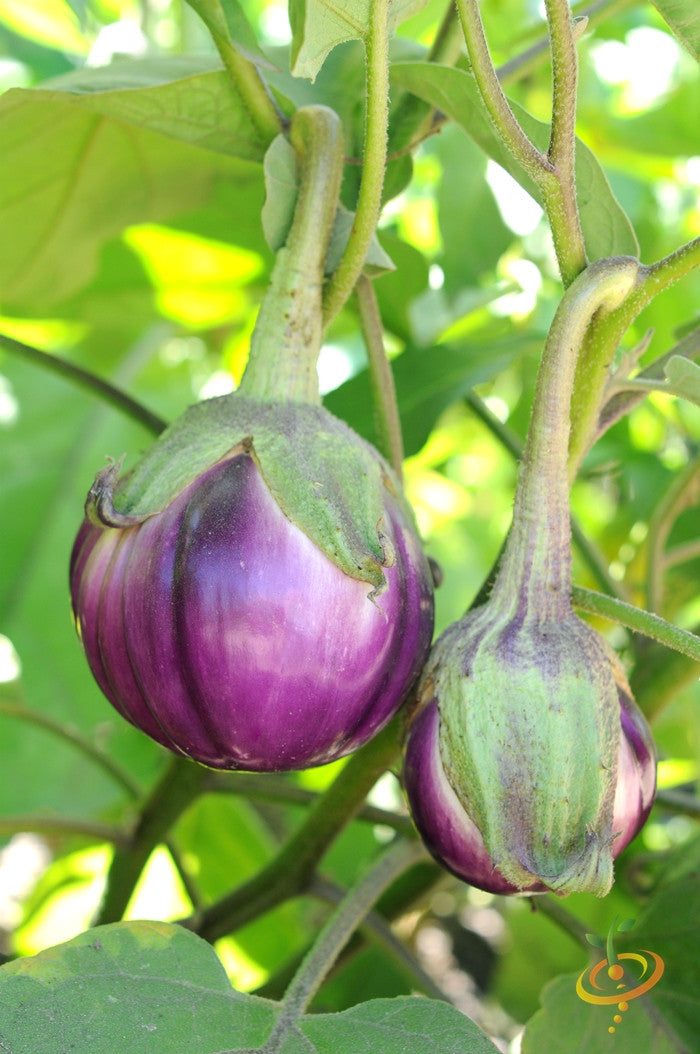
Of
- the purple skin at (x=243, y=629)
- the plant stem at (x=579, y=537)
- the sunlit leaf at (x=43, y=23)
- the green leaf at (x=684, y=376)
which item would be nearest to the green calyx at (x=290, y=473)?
the purple skin at (x=243, y=629)

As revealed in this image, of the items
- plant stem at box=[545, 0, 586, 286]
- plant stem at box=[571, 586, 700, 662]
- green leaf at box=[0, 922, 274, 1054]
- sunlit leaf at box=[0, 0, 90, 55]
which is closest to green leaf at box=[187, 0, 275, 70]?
plant stem at box=[545, 0, 586, 286]

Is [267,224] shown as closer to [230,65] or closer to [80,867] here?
[230,65]

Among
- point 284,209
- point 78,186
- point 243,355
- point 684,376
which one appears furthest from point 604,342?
point 243,355

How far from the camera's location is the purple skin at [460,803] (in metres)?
0.38

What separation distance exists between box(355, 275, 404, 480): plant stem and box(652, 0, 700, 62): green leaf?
0.16 m

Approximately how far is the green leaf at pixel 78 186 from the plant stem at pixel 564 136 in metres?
0.23

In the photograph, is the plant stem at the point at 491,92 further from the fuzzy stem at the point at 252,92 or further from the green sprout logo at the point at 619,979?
the green sprout logo at the point at 619,979

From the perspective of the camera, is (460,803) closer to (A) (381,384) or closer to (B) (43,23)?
(A) (381,384)

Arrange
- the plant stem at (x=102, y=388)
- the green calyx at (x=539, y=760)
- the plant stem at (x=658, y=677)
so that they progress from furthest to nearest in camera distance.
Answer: the plant stem at (x=658, y=677) → the plant stem at (x=102, y=388) → the green calyx at (x=539, y=760)

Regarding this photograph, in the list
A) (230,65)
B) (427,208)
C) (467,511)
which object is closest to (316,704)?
Result: (230,65)

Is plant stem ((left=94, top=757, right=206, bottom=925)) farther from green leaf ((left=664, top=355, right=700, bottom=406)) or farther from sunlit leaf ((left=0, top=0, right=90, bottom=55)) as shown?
sunlit leaf ((left=0, top=0, right=90, bottom=55))

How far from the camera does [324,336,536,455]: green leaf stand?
0.64 meters

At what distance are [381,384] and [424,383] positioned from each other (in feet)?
0.56

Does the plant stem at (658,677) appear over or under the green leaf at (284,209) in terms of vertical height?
under
